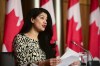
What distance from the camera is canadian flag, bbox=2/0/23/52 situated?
333 cm

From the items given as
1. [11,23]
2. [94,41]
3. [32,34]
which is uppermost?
[11,23]

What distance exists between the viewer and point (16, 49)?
2123mm

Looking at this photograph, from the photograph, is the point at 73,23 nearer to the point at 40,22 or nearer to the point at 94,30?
the point at 94,30

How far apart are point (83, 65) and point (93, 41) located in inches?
71.1

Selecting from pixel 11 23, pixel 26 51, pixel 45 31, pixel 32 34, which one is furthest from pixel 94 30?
pixel 26 51

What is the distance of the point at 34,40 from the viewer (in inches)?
88.4

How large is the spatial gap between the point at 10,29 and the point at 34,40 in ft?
4.01

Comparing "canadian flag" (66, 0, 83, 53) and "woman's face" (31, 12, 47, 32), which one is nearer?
"woman's face" (31, 12, 47, 32)

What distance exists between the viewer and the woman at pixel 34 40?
2.12 m

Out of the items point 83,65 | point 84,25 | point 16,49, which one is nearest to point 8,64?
point 16,49

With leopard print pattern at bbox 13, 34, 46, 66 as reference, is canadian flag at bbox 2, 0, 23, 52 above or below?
above

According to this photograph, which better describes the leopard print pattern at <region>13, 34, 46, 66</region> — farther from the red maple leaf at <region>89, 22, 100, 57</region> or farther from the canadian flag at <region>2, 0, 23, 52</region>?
the red maple leaf at <region>89, 22, 100, 57</region>

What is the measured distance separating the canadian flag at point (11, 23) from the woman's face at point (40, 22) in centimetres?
117

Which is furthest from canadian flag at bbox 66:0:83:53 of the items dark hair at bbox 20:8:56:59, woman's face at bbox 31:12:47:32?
woman's face at bbox 31:12:47:32
